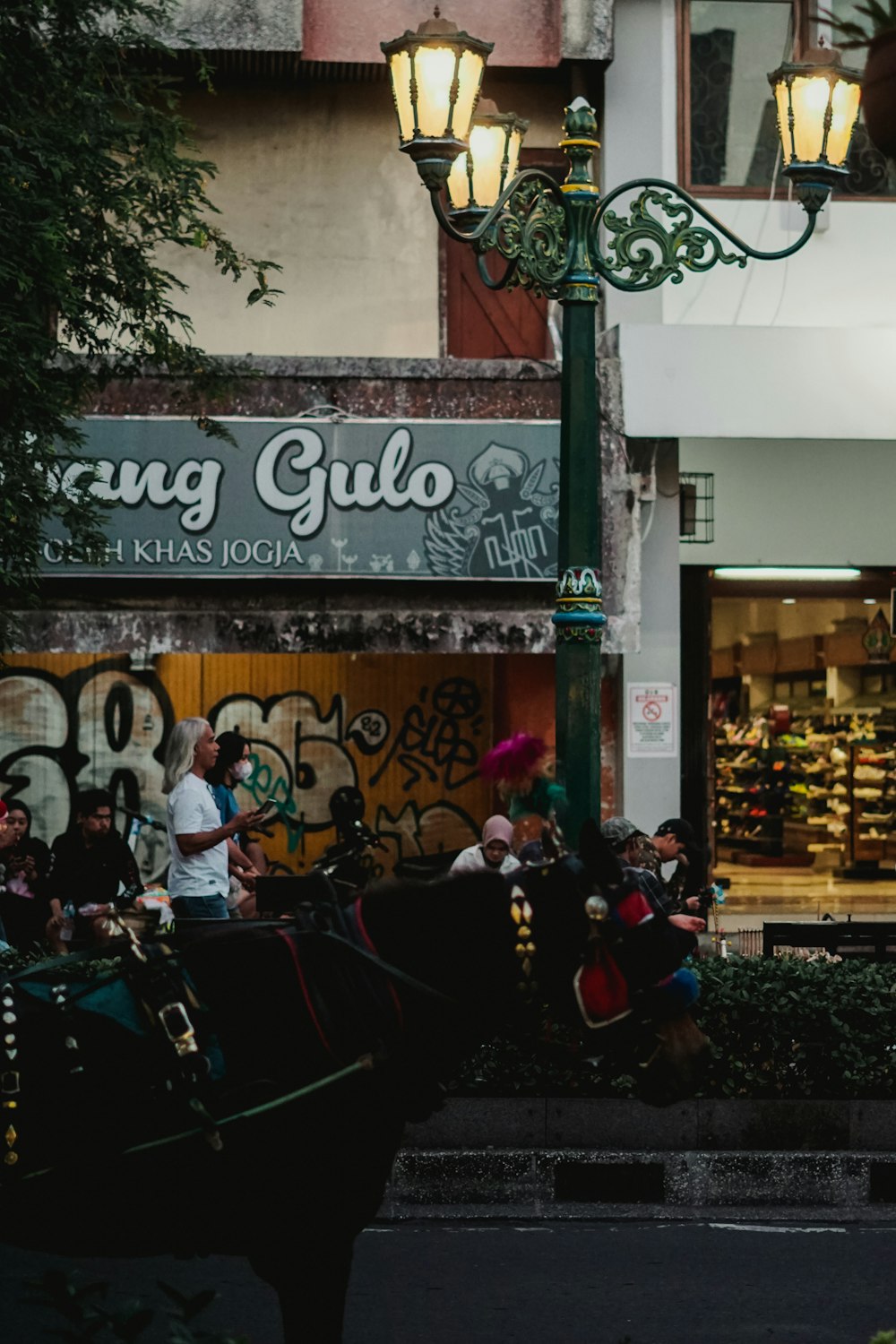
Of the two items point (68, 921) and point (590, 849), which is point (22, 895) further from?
point (590, 849)

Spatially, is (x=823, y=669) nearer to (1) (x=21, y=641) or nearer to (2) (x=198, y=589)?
(2) (x=198, y=589)

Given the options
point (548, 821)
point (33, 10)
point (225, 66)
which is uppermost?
point (225, 66)

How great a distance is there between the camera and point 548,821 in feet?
15.4

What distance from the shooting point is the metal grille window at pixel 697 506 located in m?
15.2

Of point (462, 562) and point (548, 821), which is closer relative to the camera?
point (548, 821)

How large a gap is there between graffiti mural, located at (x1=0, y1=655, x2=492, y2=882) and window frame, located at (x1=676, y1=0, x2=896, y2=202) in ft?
14.8

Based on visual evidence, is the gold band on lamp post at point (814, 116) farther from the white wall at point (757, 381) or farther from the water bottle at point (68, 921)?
the water bottle at point (68, 921)

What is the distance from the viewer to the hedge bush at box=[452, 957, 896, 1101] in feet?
26.9

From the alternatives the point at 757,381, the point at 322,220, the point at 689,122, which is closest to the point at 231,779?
the point at 757,381

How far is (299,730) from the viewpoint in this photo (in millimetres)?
16109

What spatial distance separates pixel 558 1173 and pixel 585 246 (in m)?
4.37

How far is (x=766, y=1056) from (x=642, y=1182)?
84 centimetres

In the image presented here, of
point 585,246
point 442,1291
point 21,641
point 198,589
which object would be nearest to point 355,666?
point 198,589

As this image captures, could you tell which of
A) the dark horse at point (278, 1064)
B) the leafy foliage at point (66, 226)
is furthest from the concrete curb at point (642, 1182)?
the leafy foliage at point (66, 226)
